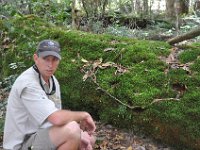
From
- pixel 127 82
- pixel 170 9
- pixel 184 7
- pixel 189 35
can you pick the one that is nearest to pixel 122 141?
pixel 127 82

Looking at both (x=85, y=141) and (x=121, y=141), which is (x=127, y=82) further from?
(x=85, y=141)

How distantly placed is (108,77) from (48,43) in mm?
1506

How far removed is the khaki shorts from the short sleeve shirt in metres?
0.06

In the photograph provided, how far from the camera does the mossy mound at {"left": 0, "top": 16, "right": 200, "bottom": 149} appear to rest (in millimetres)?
4211

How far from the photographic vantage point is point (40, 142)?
338 cm

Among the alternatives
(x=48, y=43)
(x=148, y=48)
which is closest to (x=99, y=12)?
(x=148, y=48)

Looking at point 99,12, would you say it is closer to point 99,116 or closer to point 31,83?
point 99,116

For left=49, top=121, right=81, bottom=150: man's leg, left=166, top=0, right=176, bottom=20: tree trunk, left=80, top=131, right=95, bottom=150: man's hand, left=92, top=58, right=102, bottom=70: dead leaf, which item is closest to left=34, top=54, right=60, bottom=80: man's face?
left=49, top=121, right=81, bottom=150: man's leg

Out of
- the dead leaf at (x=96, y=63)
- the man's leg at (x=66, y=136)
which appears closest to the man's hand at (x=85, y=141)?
the man's leg at (x=66, y=136)

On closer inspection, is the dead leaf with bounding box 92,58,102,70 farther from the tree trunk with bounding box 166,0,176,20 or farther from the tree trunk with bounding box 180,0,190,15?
the tree trunk with bounding box 180,0,190,15

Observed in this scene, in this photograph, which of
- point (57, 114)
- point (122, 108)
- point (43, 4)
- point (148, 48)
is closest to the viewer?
point (57, 114)

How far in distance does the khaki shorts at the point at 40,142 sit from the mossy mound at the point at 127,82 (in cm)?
124

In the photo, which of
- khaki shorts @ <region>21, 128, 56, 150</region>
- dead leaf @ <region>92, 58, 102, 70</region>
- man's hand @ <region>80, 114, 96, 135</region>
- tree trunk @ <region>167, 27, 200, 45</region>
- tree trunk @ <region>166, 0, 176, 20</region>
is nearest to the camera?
khaki shorts @ <region>21, 128, 56, 150</region>

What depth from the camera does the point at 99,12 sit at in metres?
9.62
